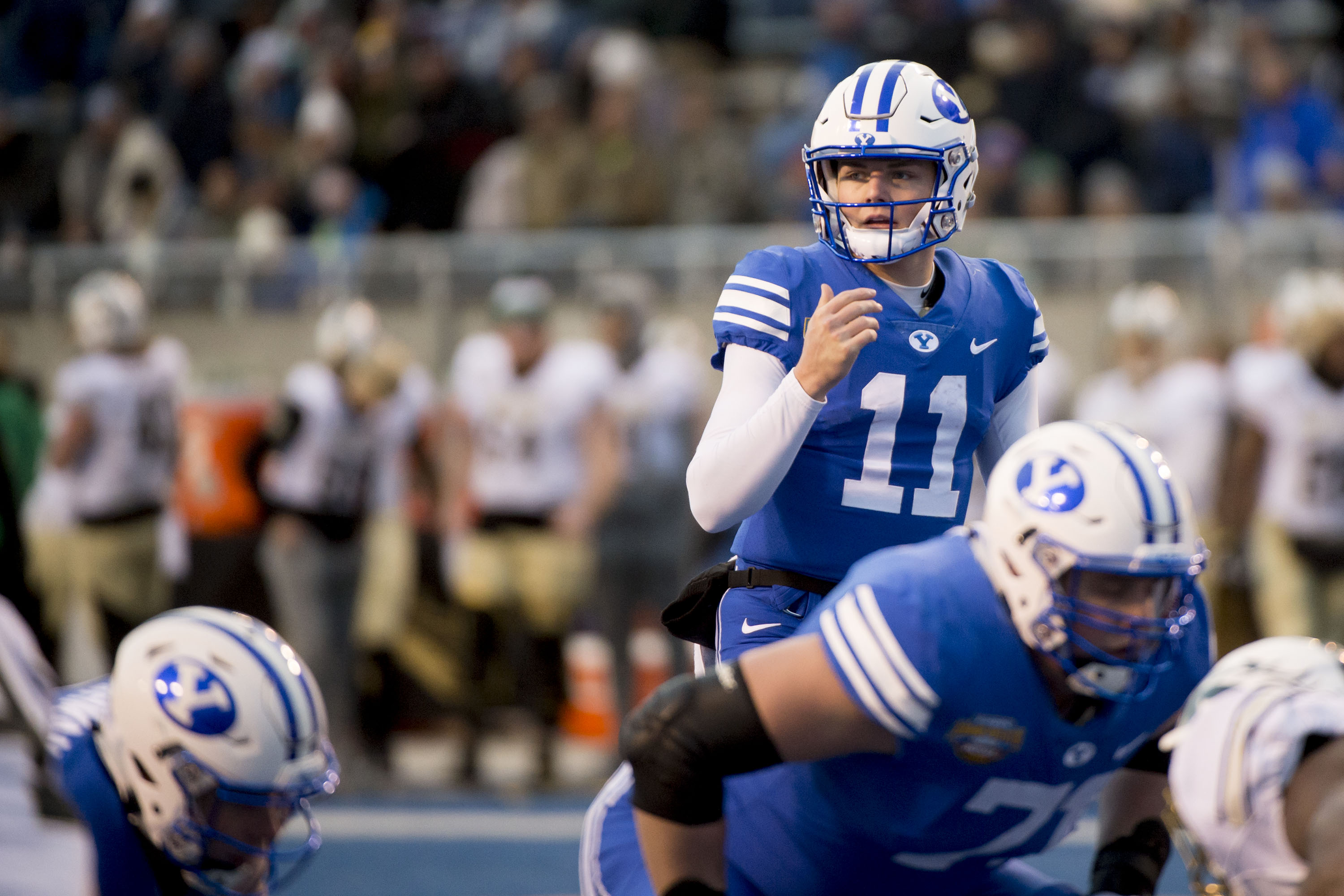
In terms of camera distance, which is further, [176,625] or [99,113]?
[99,113]

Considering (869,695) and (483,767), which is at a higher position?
(869,695)

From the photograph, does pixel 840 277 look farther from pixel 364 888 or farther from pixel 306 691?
pixel 364 888

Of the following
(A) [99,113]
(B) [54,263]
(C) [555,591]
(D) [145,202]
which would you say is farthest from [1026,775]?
(A) [99,113]

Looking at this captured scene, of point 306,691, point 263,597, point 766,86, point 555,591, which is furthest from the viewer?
point 766,86

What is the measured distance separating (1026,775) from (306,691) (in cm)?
125

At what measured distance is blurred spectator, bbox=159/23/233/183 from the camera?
11.3 meters

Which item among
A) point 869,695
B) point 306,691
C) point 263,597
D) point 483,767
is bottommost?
point 483,767

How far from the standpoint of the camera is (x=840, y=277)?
10.7 ft

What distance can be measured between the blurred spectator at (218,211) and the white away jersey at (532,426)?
3.28m

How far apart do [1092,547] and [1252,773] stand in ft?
1.29

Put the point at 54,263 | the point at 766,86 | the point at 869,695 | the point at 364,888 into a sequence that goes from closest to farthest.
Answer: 1. the point at 869,695
2. the point at 364,888
3. the point at 54,263
4. the point at 766,86

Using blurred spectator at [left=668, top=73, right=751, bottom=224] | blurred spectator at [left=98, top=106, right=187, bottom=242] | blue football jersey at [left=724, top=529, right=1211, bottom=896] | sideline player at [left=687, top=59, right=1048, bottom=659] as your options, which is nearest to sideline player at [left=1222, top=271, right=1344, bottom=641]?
blurred spectator at [left=668, top=73, right=751, bottom=224]

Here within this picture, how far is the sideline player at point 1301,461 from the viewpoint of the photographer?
7.54 metres

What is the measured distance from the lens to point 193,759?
2.89m
